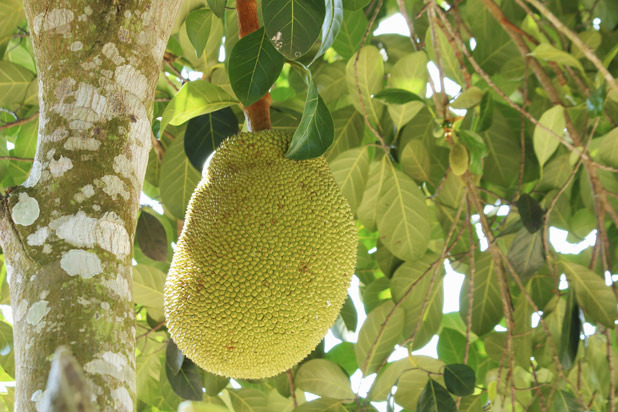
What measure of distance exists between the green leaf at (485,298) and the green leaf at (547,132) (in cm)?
39

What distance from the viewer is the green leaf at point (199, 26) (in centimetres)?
138

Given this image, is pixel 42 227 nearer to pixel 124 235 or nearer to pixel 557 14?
pixel 124 235

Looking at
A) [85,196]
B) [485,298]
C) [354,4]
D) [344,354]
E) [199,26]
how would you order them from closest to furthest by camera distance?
[85,196]
[354,4]
[199,26]
[485,298]
[344,354]

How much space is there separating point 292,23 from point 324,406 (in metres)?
1.10

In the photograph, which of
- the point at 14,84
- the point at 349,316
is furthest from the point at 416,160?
the point at 14,84

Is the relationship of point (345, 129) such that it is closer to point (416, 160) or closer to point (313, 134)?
point (416, 160)

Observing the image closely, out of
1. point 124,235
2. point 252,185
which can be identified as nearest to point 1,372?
point 252,185

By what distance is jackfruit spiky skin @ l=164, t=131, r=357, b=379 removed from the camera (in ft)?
3.52

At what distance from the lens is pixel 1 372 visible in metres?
1.89

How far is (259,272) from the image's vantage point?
107 centimetres

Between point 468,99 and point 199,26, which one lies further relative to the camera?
point 468,99

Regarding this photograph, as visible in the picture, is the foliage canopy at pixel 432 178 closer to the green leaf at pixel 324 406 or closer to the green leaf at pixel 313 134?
the green leaf at pixel 324 406

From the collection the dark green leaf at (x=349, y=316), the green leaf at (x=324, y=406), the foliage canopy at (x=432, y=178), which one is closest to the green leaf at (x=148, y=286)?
the foliage canopy at (x=432, y=178)

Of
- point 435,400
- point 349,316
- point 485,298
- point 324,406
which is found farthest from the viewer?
point 349,316
